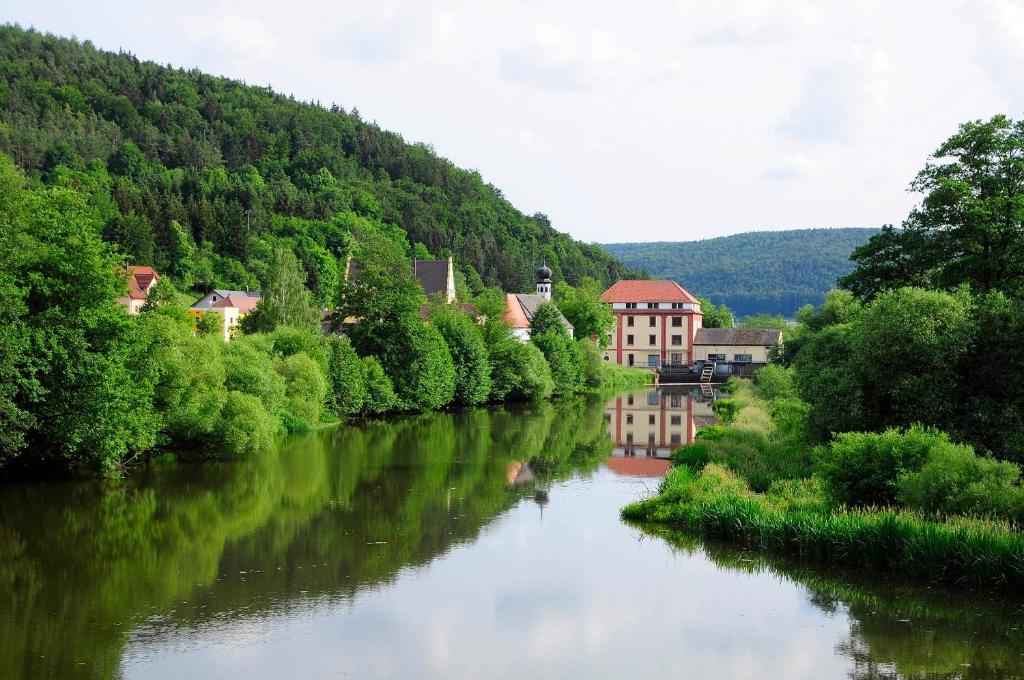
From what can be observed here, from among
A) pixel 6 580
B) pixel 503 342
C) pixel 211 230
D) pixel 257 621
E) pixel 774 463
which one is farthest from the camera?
pixel 211 230

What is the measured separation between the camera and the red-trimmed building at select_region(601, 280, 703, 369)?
317 feet

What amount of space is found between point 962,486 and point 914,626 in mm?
4245

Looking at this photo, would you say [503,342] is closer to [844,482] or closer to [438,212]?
[844,482]

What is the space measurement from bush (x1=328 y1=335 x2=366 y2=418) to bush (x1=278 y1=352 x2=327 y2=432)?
13.1ft

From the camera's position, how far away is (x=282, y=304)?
57.0 meters

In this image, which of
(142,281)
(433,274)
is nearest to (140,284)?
(142,281)

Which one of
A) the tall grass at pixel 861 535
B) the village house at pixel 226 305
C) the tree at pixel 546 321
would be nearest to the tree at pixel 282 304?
the village house at pixel 226 305

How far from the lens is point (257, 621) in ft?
52.1

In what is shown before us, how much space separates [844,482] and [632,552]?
15.4ft

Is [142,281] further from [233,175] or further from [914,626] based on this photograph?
[914,626]

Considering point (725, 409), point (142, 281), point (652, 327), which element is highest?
point (142, 281)

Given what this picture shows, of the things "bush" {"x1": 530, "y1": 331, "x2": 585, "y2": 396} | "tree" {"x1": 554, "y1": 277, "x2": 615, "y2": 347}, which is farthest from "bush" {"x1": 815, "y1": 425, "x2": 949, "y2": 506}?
"tree" {"x1": 554, "y1": 277, "x2": 615, "y2": 347}

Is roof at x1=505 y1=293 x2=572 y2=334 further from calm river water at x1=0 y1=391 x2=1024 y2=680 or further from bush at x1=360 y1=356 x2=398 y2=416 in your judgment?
calm river water at x1=0 y1=391 x2=1024 y2=680

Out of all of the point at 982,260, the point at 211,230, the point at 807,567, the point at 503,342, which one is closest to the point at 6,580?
the point at 807,567
